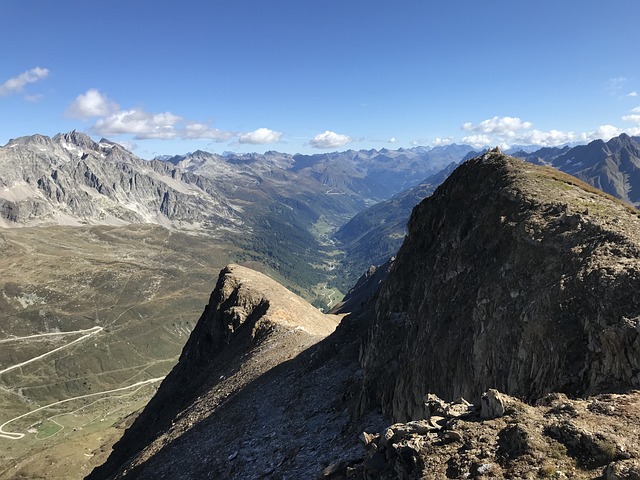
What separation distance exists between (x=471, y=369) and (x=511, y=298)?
17.1 ft

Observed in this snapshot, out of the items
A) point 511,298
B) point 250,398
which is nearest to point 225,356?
point 250,398

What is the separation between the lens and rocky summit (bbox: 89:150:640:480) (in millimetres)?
16359

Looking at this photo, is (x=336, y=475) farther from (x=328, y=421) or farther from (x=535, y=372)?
(x=328, y=421)

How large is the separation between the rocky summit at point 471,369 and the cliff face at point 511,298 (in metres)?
0.10

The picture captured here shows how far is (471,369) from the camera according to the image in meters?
27.1

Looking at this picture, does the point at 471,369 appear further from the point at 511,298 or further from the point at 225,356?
the point at 225,356

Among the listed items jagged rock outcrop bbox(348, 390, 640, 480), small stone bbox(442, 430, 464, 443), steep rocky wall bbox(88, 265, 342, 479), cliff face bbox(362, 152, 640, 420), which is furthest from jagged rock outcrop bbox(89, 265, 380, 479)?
small stone bbox(442, 430, 464, 443)

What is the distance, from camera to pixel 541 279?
26078 mm

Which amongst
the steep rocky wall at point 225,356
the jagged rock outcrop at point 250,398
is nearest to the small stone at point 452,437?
the jagged rock outcrop at point 250,398

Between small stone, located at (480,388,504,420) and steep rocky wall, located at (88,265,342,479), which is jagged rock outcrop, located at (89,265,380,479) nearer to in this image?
steep rocky wall, located at (88,265,342,479)

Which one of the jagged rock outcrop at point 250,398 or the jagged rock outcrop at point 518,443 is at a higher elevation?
the jagged rock outcrop at point 518,443

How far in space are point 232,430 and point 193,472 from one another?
6119 millimetres

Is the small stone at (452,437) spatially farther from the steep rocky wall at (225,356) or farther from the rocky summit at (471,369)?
the steep rocky wall at (225,356)

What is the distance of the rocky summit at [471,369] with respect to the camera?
1636cm
